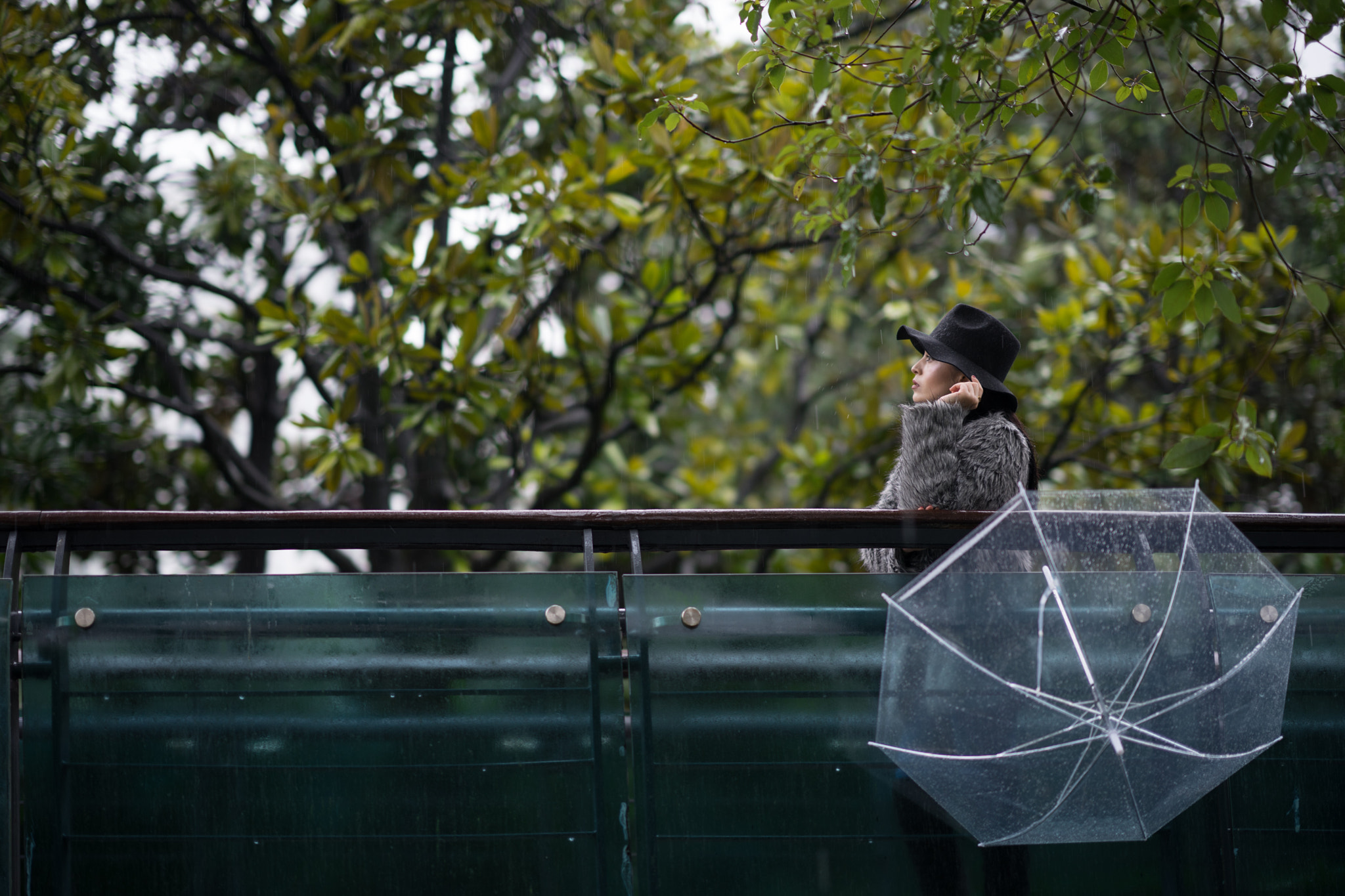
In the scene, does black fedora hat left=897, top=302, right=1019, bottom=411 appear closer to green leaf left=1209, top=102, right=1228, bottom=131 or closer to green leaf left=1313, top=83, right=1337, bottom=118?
green leaf left=1209, top=102, right=1228, bottom=131

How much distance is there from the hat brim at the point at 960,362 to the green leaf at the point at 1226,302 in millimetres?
563

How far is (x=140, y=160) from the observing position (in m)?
6.39

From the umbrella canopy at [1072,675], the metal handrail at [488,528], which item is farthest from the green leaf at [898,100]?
the umbrella canopy at [1072,675]

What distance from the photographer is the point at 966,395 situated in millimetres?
2893

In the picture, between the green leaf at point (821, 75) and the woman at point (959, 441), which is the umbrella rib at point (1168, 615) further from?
the green leaf at point (821, 75)

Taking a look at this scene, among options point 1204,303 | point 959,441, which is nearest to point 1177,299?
point 1204,303

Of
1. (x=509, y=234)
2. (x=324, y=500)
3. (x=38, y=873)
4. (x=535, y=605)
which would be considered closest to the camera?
(x=38, y=873)

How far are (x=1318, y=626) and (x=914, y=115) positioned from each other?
2.70 metres

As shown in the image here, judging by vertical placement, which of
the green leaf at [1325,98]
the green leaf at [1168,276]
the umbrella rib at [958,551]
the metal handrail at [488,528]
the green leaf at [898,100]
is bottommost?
the umbrella rib at [958,551]

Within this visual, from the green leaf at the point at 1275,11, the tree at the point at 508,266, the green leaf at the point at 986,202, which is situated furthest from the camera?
the tree at the point at 508,266

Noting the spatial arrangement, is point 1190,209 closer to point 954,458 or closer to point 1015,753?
point 954,458

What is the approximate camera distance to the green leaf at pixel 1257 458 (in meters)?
3.28

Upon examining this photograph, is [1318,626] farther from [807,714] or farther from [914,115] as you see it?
[914,115]

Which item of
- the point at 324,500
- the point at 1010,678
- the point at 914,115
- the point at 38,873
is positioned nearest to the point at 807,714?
the point at 1010,678
